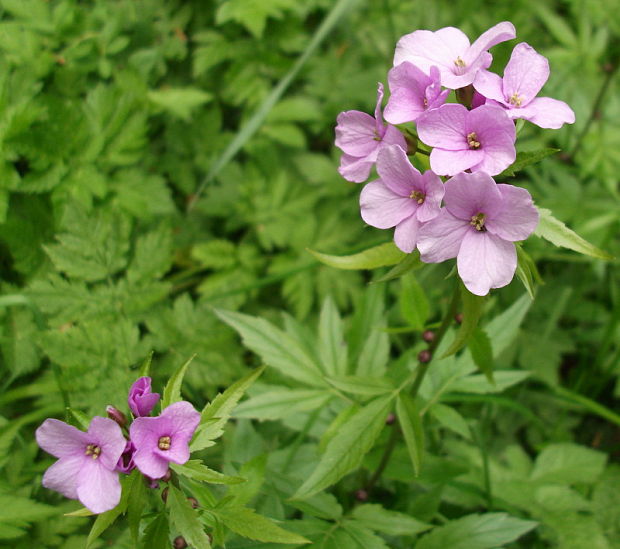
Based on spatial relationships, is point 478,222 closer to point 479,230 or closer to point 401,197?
point 479,230

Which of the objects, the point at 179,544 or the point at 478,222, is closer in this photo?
the point at 478,222

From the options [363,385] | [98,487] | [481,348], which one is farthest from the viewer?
[363,385]

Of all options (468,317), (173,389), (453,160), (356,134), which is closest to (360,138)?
(356,134)

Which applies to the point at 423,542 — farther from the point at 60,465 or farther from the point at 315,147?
the point at 315,147

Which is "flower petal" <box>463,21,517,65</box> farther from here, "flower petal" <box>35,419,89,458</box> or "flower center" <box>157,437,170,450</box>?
"flower petal" <box>35,419,89,458</box>

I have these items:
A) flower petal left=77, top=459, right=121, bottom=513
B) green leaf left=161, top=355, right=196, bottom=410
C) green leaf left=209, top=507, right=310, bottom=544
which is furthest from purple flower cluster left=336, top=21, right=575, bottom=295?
flower petal left=77, top=459, right=121, bottom=513

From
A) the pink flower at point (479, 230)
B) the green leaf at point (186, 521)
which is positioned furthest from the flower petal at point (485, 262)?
the green leaf at point (186, 521)

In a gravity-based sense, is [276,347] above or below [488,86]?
below
